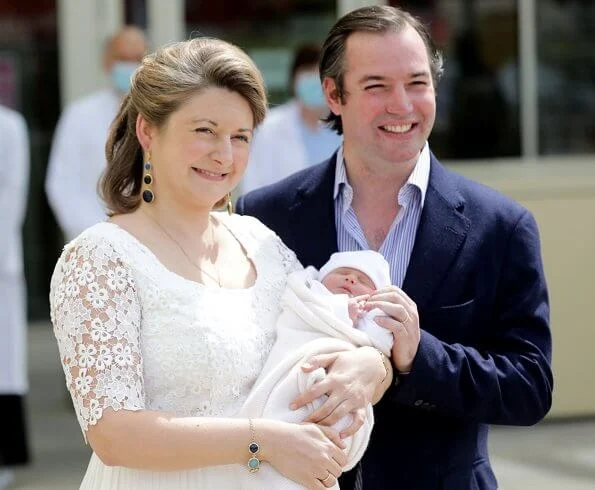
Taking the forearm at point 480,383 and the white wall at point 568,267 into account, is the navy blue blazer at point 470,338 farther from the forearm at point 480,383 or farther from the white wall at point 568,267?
the white wall at point 568,267

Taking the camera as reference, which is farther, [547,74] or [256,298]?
[547,74]

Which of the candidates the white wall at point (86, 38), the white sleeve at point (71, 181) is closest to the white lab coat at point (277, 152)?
the white sleeve at point (71, 181)

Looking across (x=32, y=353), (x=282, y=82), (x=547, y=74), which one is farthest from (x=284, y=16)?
(x=32, y=353)

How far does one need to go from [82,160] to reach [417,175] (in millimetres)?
4199

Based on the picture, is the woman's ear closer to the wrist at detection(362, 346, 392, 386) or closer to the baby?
the baby

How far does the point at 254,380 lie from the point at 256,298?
21 centimetres

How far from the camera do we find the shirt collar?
11.6 ft

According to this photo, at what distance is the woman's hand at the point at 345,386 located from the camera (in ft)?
9.70

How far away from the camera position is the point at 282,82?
8.64 metres

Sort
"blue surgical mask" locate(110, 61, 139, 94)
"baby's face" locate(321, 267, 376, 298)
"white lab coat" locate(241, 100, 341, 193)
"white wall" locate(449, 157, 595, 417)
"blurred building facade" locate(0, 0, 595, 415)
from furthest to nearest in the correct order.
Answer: "blurred building facade" locate(0, 0, 595, 415) → "white wall" locate(449, 157, 595, 417) → "blue surgical mask" locate(110, 61, 139, 94) → "white lab coat" locate(241, 100, 341, 193) → "baby's face" locate(321, 267, 376, 298)

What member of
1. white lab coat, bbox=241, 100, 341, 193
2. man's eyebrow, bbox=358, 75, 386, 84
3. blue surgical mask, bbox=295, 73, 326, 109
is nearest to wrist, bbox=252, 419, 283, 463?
man's eyebrow, bbox=358, 75, 386, 84

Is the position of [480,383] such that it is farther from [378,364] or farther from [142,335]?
[142,335]

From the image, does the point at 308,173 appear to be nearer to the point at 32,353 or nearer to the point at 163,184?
the point at 163,184

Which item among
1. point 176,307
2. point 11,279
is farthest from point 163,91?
point 11,279
